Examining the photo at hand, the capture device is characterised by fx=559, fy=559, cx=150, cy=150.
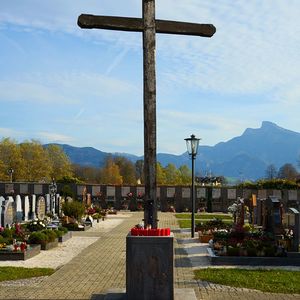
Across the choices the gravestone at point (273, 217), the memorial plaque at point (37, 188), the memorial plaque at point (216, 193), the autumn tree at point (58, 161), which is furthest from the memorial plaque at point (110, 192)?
the autumn tree at point (58, 161)

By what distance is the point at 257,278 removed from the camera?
38.7 feet

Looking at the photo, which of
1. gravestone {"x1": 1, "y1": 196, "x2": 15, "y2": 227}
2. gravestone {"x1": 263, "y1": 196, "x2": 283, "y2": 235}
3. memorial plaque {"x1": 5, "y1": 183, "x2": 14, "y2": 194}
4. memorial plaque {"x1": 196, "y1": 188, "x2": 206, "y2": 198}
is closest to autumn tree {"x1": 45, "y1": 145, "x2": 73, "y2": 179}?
memorial plaque {"x1": 5, "y1": 183, "x2": 14, "y2": 194}

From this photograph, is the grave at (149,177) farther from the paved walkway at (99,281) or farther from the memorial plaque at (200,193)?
the memorial plaque at (200,193)

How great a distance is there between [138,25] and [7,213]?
51.6 feet

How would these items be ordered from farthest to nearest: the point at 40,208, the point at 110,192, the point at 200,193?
1. the point at 110,192
2. the point at 200,193
3. the point at 40,208

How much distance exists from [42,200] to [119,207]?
18065 mm

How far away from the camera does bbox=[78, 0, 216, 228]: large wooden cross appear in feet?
27.3

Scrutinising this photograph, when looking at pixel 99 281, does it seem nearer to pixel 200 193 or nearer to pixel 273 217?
pixel 273 217

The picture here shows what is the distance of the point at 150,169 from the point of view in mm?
8352

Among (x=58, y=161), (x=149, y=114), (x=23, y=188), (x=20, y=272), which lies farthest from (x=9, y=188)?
(x=149, y=114)

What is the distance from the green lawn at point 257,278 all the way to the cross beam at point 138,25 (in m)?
5.02

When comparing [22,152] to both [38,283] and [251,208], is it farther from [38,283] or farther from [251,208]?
[38,283]

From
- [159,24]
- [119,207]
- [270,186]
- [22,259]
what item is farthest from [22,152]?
[159,24]

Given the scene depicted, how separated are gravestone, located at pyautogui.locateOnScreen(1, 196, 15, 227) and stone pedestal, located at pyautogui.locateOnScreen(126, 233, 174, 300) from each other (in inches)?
582
